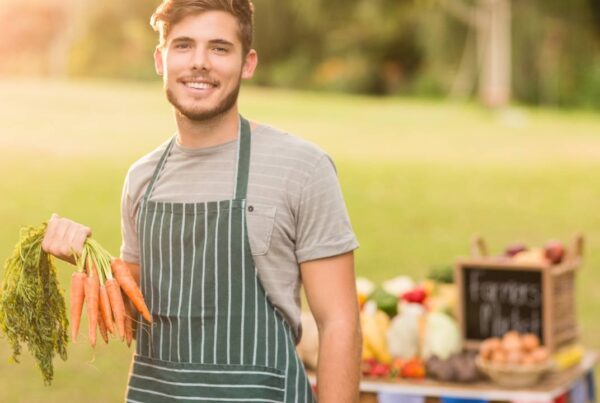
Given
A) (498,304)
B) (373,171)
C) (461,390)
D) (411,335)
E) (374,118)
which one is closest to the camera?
(461,390)

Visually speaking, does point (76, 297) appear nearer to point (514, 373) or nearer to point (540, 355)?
point (514, 373)

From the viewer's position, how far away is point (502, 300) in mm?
5465

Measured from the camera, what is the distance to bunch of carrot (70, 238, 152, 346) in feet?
8.85

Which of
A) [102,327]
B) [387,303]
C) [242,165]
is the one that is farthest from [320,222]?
[387,303]

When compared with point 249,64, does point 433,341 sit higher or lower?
lower

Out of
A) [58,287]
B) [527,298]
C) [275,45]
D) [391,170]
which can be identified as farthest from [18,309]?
[275,45]

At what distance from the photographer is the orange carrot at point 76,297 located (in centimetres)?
278

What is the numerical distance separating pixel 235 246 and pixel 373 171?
47.3 feet

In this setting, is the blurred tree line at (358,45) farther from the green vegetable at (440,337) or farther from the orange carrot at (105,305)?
the orange carrot at (105,305)

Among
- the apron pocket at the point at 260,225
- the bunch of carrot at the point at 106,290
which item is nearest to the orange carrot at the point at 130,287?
the bunch of carrot at the point at 106,290

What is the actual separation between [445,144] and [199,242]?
17.2 meters

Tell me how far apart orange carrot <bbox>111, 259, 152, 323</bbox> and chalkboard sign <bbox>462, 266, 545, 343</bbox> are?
116 inches

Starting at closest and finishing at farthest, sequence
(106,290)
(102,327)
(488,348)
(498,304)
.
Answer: (106,290) < (102,327) < (488,348) < (498,304)

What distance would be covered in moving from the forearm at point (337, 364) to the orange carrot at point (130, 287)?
14.3 inches
